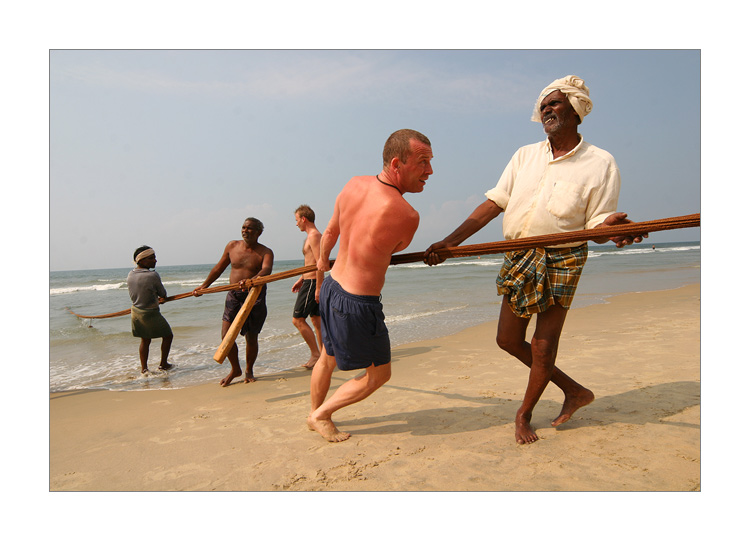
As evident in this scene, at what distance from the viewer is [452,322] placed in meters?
9.30

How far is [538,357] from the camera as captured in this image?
118 inches

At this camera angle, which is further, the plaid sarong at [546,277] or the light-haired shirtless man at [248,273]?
the light-haired shirtless man at [248,273]

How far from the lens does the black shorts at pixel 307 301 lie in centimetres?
600

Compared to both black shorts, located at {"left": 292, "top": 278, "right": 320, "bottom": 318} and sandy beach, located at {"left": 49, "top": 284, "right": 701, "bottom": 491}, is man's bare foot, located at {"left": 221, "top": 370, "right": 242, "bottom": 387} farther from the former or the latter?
black shorts, located at {"left": 292, "top": 278, "right": 320, "bottom": 318}

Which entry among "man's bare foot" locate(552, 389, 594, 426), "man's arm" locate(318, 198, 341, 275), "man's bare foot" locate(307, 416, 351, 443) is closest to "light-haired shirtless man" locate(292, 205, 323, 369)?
"man's arm" locate(318, 198, 341, 275)

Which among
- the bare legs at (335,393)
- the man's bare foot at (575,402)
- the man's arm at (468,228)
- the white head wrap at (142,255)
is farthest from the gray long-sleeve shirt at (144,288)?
the man's bare foot at (575,402)

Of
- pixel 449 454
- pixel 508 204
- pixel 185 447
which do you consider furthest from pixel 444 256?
pixel 185 447

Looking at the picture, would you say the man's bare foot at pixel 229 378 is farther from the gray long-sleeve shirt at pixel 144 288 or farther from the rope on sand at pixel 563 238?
the rope on sand at pixel 563 238

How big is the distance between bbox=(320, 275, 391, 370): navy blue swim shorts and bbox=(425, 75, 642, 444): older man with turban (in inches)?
19.6

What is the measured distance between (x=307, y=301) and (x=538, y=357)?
139 inches

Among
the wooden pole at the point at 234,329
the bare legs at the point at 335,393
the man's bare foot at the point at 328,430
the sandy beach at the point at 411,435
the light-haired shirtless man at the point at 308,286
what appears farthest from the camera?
the light-haired shirtless man at the point at 308,286

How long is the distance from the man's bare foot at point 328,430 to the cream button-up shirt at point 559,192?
1701 millimetres

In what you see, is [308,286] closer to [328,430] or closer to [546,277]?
[328,430]

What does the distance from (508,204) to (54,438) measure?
149 inches
